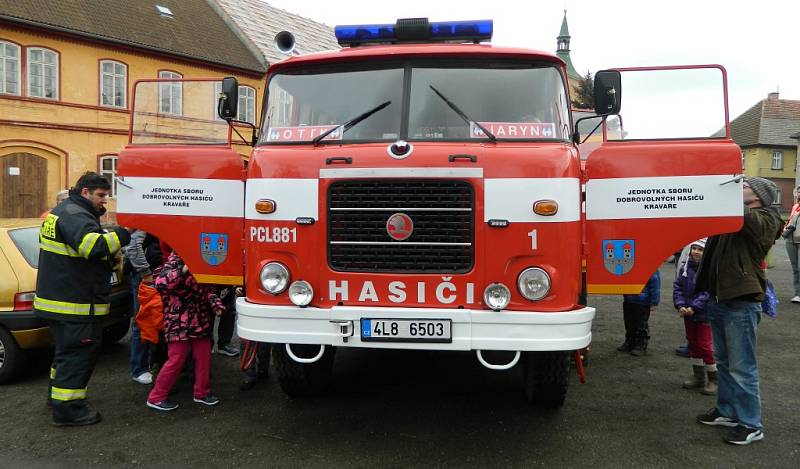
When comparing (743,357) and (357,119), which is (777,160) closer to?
(743,357)

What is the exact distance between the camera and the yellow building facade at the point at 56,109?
18.8 m

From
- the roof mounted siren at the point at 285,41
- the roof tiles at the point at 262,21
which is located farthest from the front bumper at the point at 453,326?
the roof tiles at the point at 262,21

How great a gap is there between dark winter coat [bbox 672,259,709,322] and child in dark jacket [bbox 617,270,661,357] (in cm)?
77

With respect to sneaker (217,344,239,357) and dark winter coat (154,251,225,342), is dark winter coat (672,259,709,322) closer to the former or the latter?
dark winter coat (154,251,225,342)

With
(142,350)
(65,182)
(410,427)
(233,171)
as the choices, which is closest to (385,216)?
(233,171)

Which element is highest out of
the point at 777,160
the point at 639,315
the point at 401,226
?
the point at 777,160

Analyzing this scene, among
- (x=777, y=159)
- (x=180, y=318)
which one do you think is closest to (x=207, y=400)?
(x=180, y=318)

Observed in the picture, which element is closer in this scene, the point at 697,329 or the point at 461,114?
the point at 461,114

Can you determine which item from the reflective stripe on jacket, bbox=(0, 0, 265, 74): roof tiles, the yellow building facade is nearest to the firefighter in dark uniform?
the reflective stripe on jacket

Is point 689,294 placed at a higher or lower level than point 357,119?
lower

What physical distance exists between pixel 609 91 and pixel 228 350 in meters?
4.70

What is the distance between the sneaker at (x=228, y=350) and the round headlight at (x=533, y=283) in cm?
395

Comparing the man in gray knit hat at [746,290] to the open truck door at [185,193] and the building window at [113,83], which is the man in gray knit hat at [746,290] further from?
the building window at [113,83]

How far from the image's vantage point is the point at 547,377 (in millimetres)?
4652
